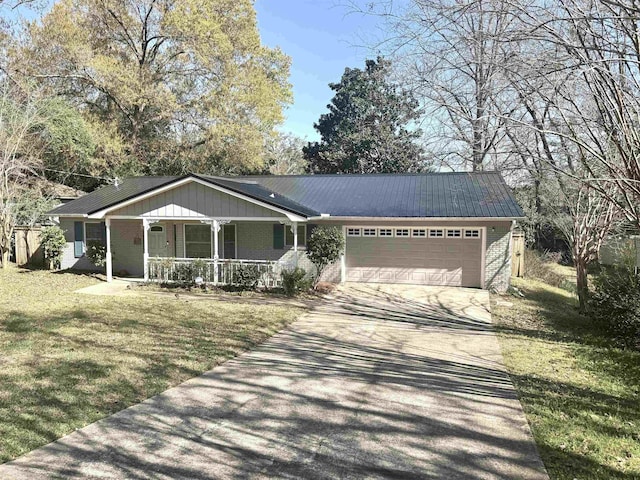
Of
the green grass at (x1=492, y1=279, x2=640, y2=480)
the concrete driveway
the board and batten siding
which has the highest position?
the board and batten siding

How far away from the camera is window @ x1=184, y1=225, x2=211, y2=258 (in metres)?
17.2

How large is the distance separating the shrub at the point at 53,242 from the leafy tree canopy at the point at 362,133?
782 inches

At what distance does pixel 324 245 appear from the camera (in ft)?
46.7

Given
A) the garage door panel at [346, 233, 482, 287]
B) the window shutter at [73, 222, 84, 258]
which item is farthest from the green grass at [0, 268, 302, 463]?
the garage door panel at [346, 233, 482, 287]

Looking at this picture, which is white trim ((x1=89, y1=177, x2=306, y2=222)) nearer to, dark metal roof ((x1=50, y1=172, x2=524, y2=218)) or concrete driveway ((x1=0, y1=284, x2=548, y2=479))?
dark metal roof ((x1=50, y1=172, x2=524, y2=218))

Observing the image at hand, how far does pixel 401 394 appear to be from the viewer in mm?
5863

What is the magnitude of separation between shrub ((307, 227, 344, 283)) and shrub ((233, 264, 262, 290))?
1.75 m

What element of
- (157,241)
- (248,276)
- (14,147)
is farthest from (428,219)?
(14,147)

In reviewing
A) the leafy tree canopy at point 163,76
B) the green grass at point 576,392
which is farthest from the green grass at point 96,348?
the leafy tree canopy at point 163,76

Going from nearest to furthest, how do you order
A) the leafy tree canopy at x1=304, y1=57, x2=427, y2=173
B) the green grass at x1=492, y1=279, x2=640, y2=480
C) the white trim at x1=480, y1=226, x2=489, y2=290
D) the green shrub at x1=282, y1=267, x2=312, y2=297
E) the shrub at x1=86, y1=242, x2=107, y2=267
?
the green grass at x1=492, y1=279, x2=640, y2=480
the green shrub at x1=282, y1=267, x2=312, y2=297
the white trim at x1=480, y1=226, x2=489, y2=290
the shrub at x1=86, y1=242, x2=107, y2=267
the leafy tree canopy at x1=304, y1=57, x2=427, y2=173

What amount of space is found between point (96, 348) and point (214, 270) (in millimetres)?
7118

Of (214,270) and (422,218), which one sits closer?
(422,218)

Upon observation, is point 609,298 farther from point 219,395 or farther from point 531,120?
point 219,395

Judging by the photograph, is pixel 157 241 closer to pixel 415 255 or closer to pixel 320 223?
pixel 320 223
